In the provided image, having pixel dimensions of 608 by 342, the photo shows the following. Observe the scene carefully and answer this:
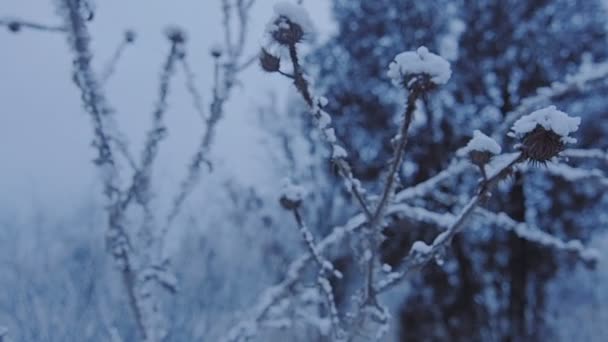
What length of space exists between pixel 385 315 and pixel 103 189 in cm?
86

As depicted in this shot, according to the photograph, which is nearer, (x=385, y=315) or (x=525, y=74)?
(x=385, y=315)

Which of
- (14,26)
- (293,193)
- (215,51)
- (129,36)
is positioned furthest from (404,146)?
(129,36)

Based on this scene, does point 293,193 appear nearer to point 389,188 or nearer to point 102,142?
point 389,188

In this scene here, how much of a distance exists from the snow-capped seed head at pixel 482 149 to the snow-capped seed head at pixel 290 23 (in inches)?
14.6

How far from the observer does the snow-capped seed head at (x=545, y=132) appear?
95 cm

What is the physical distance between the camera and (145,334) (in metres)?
1.72

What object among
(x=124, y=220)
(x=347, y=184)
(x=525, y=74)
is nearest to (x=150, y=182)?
(x=124, y=220)

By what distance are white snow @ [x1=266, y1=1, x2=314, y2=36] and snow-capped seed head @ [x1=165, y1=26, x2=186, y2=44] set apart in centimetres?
72

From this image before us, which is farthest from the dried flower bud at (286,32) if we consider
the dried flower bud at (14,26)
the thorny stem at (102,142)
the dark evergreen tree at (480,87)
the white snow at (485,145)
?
the dark evergreen tree at (480,87)

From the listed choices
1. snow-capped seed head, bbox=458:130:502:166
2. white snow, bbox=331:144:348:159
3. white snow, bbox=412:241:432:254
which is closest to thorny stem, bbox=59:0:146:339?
white snow, bbox=331:144:348:159

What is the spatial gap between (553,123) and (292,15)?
0.49 metres

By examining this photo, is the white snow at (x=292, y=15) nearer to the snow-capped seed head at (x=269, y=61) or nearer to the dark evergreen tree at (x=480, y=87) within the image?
the snow-capped seed head at (x=269, y=61)

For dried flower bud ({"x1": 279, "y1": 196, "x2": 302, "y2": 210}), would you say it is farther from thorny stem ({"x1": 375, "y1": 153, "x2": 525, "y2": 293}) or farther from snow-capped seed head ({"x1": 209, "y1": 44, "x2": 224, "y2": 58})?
snow-capped seed head ({"x1": 209, "y1": 44, "x2": 224, "y2": 58})

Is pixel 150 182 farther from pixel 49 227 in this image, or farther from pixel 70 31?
pixel 49 227
